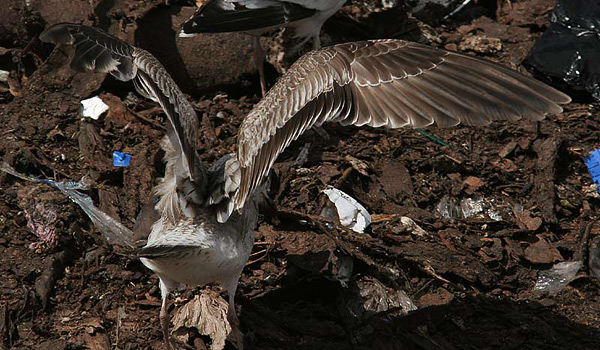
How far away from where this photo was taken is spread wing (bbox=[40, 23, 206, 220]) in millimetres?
4246

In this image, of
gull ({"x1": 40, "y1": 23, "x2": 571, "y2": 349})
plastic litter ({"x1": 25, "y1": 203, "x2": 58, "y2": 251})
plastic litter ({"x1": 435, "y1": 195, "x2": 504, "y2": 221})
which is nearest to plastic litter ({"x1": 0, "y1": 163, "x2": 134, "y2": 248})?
plastic litter ({"x1": 25, "y1": 203, "x2": 58, "y2": 251})

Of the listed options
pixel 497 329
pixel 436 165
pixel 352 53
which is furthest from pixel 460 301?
pixel 352 53

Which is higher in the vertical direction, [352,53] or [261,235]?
[352,53]

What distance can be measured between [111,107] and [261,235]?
1908mm

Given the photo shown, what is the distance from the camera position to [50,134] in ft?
20.5

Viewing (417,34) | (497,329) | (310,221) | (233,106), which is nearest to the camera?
(497,329)

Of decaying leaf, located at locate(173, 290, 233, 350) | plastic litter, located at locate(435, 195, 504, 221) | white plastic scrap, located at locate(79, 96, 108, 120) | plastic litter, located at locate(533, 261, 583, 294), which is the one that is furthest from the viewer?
white plastic scrap, located at locate(79, 96, 108, 120)

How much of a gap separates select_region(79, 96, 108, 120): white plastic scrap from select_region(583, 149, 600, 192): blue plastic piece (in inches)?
158

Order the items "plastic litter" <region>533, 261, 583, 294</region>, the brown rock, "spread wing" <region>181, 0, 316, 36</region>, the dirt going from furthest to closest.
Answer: "spread wing" <region>181, 0, 316, 36</region>, the brown rock, "plastic litter" <region>533, 261, 583, 294</region>, the dirt

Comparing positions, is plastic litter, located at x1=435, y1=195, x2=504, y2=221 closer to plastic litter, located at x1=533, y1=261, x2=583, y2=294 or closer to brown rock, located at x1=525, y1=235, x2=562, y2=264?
brown rock, located at x1=525, y1=235, x2=562, y2=264

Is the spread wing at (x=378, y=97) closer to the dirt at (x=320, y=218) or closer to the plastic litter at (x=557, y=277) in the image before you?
the dirt at (x=320, y=218)

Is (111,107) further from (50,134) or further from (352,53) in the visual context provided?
(352,53)

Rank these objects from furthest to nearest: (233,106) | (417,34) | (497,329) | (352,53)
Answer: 1. (417,34)
2. (233,106)
3. (497,329)
4. (352,53)

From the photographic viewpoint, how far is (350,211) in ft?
18.7
